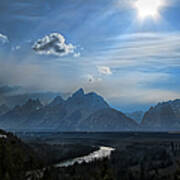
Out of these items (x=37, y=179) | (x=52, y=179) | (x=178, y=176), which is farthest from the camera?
(x=52, y=179)

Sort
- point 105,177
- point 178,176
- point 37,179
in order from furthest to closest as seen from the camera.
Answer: point 37,179
point 178,176
point 105,177

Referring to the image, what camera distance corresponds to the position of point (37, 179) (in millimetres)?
186250

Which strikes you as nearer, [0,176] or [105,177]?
[105,177]

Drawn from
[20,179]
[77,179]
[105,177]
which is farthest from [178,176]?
[20,179]

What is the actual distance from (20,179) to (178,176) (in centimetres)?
11474

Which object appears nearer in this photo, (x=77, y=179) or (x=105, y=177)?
(x=105, y=177)

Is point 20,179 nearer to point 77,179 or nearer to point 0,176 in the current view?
point 0,176

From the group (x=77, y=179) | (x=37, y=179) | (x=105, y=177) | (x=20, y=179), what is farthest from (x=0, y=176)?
(x=105, y=177)

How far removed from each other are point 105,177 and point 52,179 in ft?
351

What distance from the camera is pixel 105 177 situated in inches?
3952

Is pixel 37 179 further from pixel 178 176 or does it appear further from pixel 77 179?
pixel 178 176

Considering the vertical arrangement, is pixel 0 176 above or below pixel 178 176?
below

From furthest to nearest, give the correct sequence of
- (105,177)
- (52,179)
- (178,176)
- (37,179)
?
(52,179) < (37,179) < (178,176) < (105,177)

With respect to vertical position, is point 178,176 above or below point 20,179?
above
